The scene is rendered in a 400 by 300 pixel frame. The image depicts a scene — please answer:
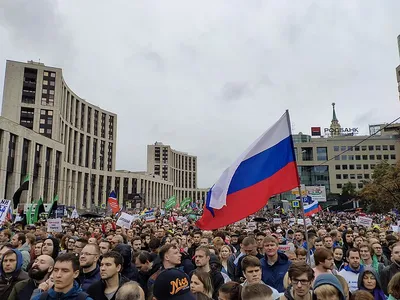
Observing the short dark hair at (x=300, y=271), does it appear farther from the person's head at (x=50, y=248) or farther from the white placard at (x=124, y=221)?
the white placard at (x=124, y=221)

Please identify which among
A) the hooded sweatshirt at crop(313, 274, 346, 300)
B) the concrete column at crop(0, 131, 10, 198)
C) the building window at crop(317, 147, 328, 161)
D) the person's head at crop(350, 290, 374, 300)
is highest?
the building window at crop(317, 147, 328, 161)

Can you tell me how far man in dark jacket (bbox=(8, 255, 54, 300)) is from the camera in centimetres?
441

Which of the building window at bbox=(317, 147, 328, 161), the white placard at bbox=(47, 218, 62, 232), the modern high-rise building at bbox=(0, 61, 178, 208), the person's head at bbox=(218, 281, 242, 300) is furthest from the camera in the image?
the building window at bbox=(317, 147, 328, 161)

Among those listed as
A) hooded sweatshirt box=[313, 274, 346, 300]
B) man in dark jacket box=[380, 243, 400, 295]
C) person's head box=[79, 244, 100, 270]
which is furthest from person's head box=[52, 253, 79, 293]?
man in dark jacket box=[380, 243, 400, 295]

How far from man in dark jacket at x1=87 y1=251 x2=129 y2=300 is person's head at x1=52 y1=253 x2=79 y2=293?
57 cm

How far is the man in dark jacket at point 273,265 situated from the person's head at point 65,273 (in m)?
3.01

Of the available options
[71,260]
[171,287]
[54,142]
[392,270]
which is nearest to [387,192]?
[392,270]

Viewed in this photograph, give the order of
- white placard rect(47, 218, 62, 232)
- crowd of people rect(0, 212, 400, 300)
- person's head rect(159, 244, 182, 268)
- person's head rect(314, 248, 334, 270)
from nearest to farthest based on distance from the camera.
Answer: crowd of people rect(0, 212, 400, 300), person's head rect(314, 248, 334, 270), person's head rect(159, 244, 182, 268), white placard rect(47, 218, 62, 232)

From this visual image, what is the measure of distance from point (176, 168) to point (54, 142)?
387ft

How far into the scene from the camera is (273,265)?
5.70m

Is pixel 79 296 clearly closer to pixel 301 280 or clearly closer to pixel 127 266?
pixel 301 280

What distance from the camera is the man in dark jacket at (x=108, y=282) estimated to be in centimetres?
432

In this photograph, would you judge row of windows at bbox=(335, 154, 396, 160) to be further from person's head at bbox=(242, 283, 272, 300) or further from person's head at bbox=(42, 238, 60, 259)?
person's head at bbox=(242, 283, 272, 300)

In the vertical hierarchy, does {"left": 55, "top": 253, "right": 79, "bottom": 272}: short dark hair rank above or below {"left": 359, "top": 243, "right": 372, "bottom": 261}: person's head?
above
